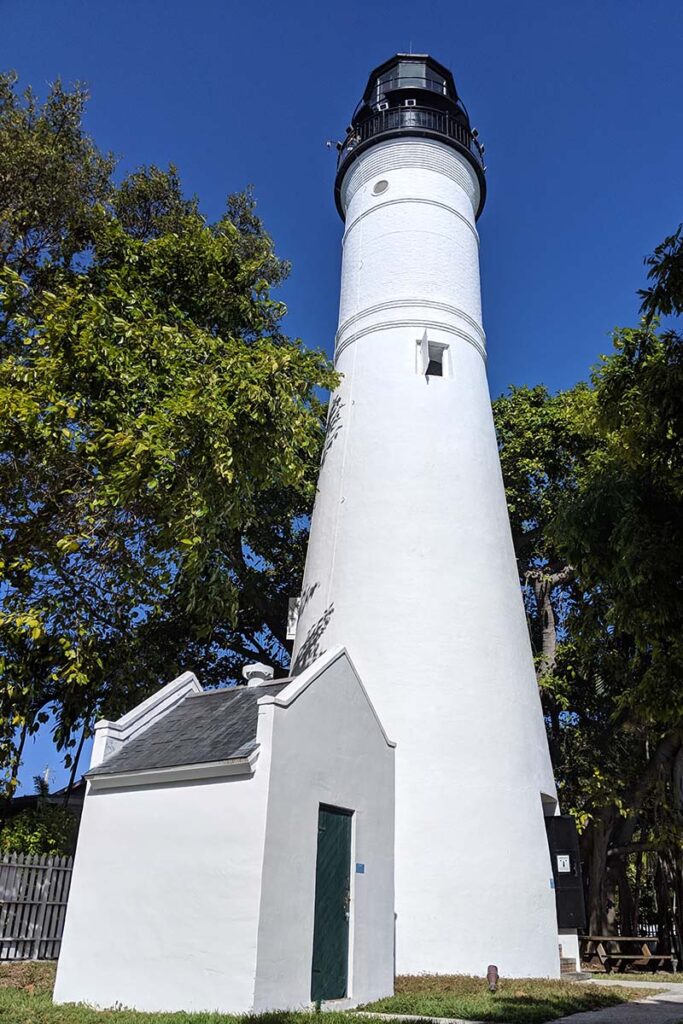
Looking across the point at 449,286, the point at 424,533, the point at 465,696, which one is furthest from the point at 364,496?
the point at 449,286

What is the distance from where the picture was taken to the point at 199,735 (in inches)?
415

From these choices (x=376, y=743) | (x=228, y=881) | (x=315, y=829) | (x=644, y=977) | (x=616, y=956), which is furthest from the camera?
(x=616, y=956)

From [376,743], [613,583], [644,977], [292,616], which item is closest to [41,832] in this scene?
[292,616]

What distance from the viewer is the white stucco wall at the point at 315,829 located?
8.82 metres

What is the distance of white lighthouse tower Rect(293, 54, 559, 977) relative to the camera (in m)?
12.2

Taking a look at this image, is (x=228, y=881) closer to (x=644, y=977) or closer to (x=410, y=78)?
(x=644, y=977)

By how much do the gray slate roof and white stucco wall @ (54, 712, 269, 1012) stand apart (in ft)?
1.01

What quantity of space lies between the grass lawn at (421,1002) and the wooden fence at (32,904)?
0.60m

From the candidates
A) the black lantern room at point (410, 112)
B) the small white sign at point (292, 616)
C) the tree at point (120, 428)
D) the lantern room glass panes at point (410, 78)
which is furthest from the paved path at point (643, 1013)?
the lantern room glass panes at point (410, 78)

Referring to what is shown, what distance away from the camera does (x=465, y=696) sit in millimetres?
13352

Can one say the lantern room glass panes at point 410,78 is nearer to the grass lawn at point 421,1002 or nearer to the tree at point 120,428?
the tree at point 120,428

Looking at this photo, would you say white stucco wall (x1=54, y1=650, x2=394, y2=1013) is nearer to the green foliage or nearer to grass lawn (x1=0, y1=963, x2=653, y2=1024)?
grass lawn (x1=0, y1=963, x2=653, y2=1024)

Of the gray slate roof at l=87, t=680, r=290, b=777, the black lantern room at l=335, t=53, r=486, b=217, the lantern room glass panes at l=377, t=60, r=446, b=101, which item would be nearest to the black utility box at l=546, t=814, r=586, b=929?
the gray slate roof at l=87, t=680, r=290, b=777

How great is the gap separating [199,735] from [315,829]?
6.59 ft
